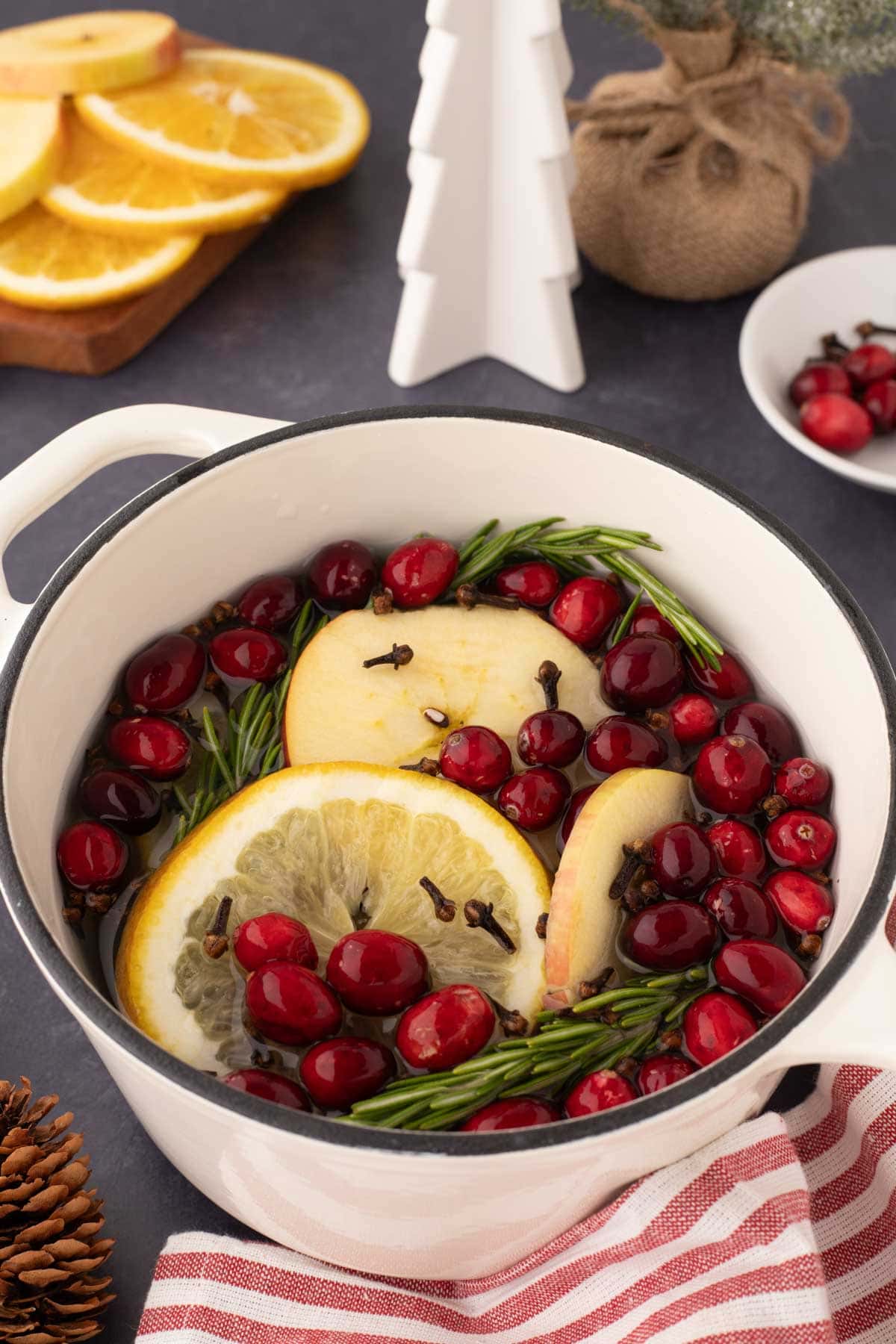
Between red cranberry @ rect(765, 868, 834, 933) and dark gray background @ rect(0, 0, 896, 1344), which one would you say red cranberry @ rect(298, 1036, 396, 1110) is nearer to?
red cranberry @ rect(765, 868, 834, 933)

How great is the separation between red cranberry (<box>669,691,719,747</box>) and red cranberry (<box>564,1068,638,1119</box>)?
1.05 ft

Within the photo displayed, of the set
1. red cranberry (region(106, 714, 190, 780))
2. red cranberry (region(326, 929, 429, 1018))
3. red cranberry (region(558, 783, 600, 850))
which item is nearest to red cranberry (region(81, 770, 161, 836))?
red cranberry (region(106, 714, 190, 780))

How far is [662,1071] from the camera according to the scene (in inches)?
36.7

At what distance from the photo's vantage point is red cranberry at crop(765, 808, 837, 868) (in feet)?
3.44

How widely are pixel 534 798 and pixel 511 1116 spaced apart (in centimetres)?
26

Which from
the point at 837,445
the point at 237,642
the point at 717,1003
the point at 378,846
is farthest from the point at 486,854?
the point at 837,445

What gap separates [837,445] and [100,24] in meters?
1.08

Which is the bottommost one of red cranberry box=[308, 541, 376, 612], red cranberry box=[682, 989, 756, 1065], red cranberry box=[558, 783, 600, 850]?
red cranberry box=[682, 989, 756, 1065]

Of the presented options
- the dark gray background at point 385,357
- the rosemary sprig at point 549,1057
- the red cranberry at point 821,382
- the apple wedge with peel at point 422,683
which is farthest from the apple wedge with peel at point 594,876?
the red cranberry at point 821,382

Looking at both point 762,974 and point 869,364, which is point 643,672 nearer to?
point 762,974

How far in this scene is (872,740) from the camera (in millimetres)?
969

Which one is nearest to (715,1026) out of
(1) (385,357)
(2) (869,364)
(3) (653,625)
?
(3) (653,625)

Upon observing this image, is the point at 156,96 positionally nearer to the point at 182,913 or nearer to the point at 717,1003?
the point at 182,913

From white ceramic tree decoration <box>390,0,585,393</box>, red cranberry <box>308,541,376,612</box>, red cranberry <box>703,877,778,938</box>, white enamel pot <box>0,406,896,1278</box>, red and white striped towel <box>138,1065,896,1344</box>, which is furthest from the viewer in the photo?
white ceramic tree decoration <box>390,0,585,393</box>
